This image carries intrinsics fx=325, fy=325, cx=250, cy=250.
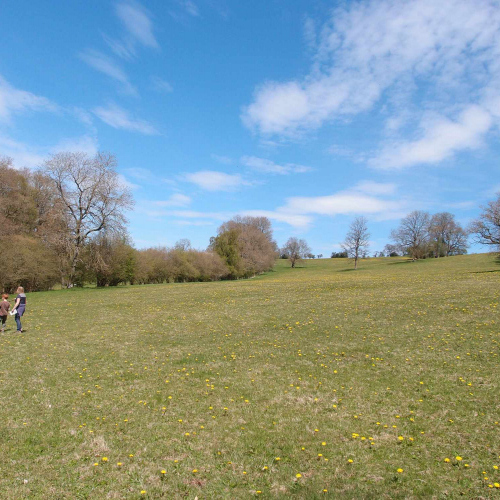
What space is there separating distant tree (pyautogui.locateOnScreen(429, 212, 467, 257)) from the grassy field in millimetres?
93328

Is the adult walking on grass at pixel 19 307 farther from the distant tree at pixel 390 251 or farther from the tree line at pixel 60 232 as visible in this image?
the distant tree at pixel 390 251

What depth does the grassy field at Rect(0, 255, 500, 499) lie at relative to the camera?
18.5 ft

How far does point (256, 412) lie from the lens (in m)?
8.31

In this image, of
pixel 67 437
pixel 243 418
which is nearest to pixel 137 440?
pixel 67 437

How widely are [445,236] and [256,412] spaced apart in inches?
4444

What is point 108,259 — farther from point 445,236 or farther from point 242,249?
point 445,236

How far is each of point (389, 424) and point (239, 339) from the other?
29.9 ft

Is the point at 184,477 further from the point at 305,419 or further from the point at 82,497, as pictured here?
the point at 305,419

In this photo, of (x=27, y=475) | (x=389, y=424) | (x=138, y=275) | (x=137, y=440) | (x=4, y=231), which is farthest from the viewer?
(x=138, y=275)

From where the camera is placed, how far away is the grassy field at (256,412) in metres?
5.63

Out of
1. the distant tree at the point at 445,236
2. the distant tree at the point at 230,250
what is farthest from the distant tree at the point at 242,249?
the distant tree at the point at 445,236

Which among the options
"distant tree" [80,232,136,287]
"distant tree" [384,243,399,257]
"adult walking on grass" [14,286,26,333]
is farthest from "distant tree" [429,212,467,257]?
"adult walking on grass" [14,286,26,333]

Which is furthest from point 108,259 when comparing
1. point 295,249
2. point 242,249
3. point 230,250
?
point 295,249

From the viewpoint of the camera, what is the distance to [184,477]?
578 centimetres
